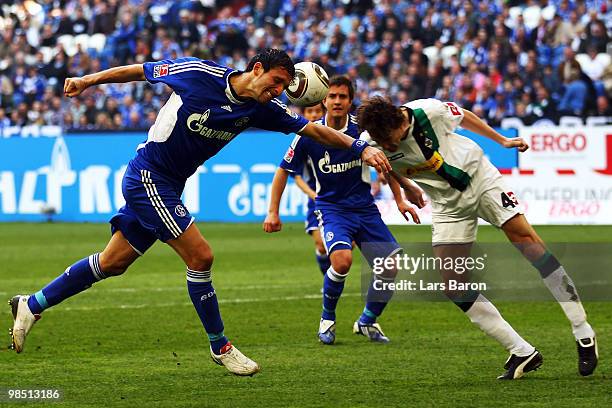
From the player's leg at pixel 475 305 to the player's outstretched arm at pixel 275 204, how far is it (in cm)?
177

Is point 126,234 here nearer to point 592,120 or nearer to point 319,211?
point 319,211

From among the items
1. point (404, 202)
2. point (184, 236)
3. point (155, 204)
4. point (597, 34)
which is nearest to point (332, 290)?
point (404, 202)

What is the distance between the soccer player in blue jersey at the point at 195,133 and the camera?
7094 mm

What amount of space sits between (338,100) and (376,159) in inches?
109

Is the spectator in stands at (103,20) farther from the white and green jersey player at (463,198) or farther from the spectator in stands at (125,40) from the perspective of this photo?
the white and green jersey player at (463,198)

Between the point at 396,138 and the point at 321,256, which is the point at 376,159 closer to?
the point at 396,138

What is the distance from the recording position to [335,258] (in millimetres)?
9422

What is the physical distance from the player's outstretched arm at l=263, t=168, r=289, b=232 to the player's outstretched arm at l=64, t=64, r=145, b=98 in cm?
227

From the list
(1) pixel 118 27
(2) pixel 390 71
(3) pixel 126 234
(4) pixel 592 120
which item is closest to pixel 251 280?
(3) pixel 126 234

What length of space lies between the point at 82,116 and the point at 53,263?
11105 mm

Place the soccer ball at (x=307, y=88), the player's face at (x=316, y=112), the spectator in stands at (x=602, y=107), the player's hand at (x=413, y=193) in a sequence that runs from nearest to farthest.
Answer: the soccer ball at (x=307, y=88) → the player's hand at (x=413, y=193) → the player's face at (x=316, y=112) → the spectator in stands at (x=602, y=107)

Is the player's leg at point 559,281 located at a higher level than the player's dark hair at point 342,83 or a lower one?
lower

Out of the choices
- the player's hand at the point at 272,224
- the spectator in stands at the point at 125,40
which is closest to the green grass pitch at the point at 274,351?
the player's hand at the point at 272,224

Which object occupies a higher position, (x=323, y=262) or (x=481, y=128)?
(x=481, y=128)
